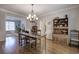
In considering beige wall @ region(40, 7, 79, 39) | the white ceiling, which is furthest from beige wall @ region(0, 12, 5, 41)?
beige wall @ region(40, 7, 79, 39)

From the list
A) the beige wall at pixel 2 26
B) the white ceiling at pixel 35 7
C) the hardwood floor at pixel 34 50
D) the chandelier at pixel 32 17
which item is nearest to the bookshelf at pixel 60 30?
the hardwood floor at pixel 34 50

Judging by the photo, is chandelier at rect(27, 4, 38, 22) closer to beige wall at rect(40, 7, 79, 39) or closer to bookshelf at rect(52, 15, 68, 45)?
beige wall at rect(40, 7, 79, 39)

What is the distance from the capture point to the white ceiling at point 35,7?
2.54 meters

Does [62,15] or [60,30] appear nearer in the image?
[62,15]

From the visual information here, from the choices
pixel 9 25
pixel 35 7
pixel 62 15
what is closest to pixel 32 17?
pixel 35 7

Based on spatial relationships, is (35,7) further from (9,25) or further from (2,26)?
(2,26)

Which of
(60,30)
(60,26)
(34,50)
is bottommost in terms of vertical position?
(34,50)

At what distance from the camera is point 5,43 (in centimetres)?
261

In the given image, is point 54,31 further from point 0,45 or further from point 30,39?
point 0,45

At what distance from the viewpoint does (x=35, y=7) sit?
8.46ft

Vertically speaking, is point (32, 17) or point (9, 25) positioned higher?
point (32, 17)

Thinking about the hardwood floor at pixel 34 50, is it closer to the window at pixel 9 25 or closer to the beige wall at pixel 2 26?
the beige wall at pixel 2 26
